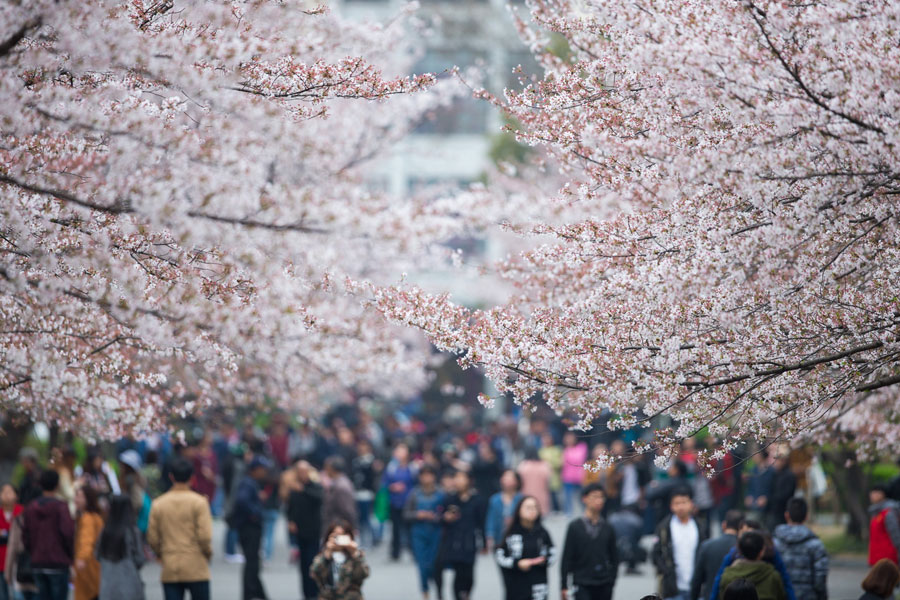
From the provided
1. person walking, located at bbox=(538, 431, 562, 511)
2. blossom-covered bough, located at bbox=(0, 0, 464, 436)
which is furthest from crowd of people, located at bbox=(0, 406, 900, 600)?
blossom-covered bough, located at bbox=(0, 0, 464, 436)

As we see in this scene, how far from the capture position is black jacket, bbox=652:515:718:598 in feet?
32.1

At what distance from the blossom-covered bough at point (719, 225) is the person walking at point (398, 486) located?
1016 cm

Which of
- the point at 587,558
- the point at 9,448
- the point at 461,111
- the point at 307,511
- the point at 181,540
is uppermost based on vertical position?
the point at 461,111

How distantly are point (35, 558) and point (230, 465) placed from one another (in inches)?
253

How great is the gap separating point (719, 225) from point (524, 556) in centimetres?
472

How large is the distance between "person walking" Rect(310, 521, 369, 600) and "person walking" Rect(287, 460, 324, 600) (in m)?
4.24

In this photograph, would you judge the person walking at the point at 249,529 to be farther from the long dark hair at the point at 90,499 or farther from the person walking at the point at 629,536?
the person walking at the point at 629,536

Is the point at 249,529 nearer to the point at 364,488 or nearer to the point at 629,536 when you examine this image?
the point at 364,488

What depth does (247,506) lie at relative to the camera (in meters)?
13.8

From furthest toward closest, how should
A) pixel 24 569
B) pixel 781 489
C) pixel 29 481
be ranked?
pixel 29 481, pixel 781 489, pixel 24 569

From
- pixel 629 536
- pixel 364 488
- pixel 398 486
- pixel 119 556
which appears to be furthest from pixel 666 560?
pixel 364 488

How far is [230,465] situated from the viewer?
16953mm

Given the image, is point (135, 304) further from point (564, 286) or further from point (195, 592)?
point (195, 592)

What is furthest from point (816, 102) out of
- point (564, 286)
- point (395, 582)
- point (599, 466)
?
point (395, 582)
